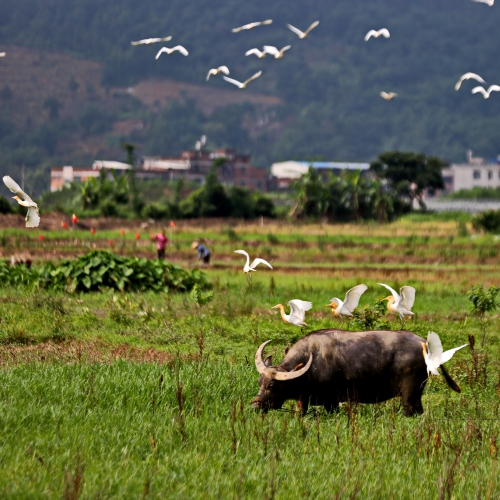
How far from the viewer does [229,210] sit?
59906 mm

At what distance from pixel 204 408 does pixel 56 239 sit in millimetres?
28952

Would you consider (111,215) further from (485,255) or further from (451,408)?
(451,408)

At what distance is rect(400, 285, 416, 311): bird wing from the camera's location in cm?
1009

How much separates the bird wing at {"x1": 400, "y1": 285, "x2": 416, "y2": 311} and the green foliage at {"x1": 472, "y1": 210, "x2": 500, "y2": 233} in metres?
33.1

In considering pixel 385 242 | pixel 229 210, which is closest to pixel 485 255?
pixel 385 242

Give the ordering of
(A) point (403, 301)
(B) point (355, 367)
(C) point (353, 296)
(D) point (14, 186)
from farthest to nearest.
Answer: (A) point (403, 301)
(C) point (353, 296)
(D) point (14, 186)
(B) point (355, 367)

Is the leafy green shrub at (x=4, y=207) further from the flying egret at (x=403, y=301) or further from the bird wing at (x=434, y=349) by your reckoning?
the bird wing at (x=434, y=349)

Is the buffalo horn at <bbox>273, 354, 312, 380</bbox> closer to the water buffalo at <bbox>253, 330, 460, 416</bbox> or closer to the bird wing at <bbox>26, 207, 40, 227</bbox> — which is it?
the water buffalo at <bbox>253, 330, 460, 416</bbox>

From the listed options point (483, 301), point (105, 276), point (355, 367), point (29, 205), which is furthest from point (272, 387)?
point (105, 276)

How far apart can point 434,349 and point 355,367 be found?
1.03 m

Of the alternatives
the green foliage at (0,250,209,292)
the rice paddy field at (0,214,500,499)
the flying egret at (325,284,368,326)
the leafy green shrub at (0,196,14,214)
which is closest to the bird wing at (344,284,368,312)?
the flying egret at (325,284,368,326)

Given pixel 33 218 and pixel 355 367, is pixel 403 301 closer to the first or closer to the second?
pixel 355 367

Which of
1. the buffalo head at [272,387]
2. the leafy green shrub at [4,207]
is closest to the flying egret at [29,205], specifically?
the buffalo head at [272,387]

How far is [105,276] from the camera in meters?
18.5
